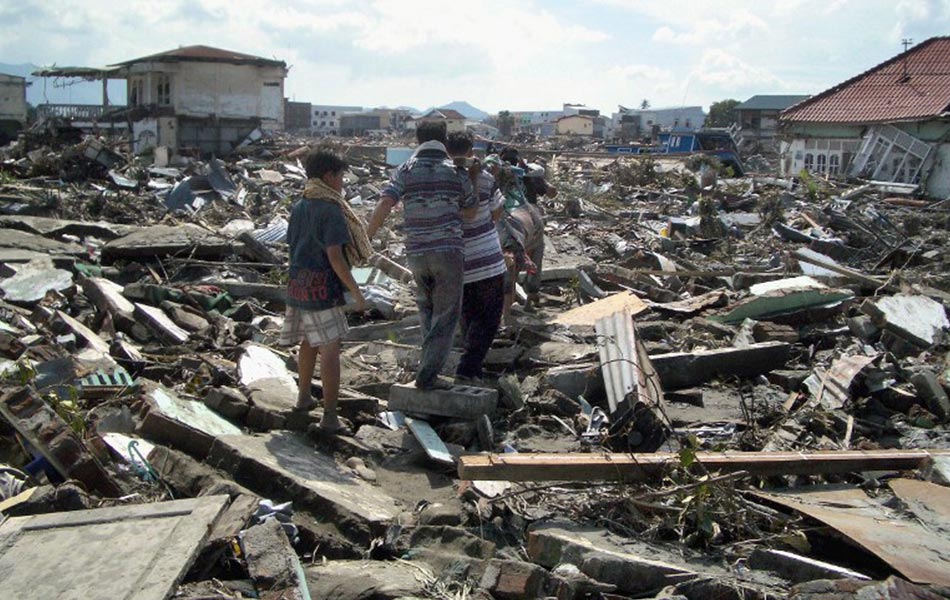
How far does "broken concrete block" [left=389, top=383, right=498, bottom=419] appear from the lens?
506 cm

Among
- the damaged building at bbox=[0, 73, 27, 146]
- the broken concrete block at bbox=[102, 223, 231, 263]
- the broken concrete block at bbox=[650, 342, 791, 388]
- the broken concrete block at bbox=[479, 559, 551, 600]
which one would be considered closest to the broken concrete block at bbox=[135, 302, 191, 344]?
the broken concrete block at bbox=[102, 223, 231, 263]

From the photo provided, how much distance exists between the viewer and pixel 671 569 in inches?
127

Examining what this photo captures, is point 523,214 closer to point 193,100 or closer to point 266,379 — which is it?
point 266,379

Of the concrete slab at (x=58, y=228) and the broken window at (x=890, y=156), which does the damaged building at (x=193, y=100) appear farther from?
the concrete slab at (x=58, y=228)

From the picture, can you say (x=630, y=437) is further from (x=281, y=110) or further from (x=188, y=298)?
(x=281, y=110)

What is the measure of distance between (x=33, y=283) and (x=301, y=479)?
5.16 meters

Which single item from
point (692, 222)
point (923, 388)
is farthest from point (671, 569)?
point (692, 222)

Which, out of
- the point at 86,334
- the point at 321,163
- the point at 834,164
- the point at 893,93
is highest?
the point at 893,93

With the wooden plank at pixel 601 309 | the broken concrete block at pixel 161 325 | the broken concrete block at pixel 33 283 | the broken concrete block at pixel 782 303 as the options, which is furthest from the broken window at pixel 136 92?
the broken concrete block at pixel 782 303

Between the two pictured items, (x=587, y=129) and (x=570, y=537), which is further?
(x=587, y=129)

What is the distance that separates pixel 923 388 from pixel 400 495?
12.5 feet

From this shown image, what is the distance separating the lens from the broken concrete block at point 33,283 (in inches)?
296

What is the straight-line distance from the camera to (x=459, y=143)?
17.6 feet

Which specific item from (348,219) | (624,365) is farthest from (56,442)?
(624,365)
